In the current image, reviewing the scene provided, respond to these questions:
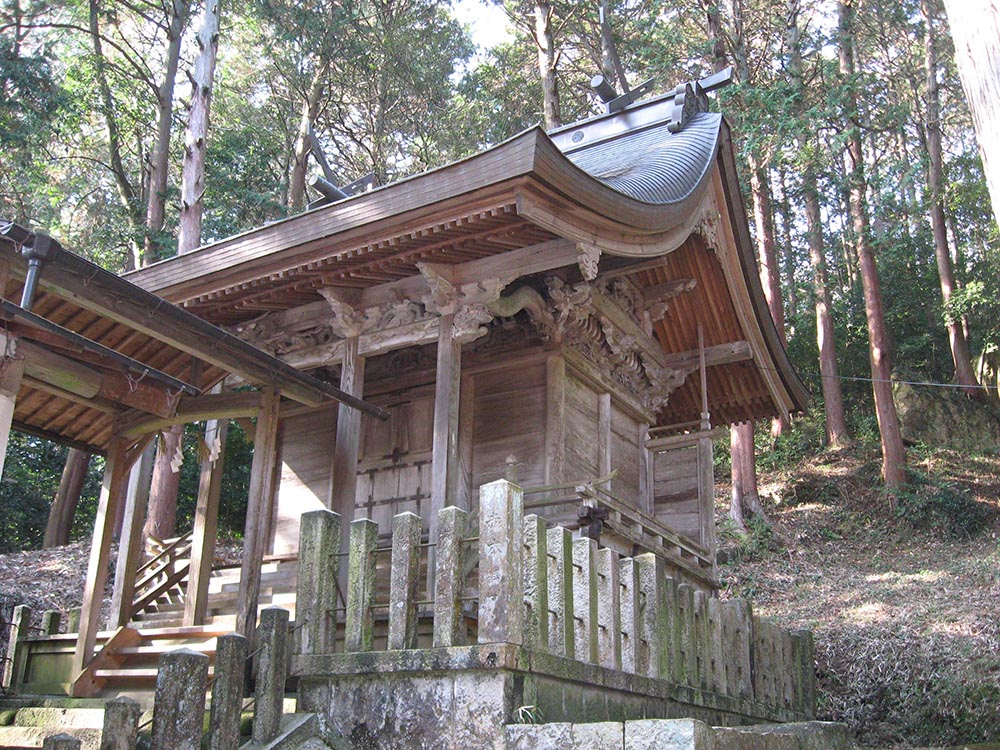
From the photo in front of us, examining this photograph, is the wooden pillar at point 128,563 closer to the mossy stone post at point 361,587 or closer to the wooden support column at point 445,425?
the wooden support column at point 445,425

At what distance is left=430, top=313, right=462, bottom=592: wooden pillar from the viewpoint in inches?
290

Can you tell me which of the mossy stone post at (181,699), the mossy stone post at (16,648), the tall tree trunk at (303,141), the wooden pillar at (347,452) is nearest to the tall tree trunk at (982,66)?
the mossy stone post at (181,699)

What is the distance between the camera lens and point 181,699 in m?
4.43

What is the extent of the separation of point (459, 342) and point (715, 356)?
4371mm

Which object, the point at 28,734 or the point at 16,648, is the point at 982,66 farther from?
the point at 16,648

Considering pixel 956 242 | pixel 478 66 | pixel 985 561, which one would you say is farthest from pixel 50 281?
pixel 956 242

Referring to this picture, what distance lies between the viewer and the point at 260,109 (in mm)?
25656

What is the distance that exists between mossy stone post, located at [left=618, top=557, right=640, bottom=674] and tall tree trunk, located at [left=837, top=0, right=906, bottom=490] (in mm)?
15901

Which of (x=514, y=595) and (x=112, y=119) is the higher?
(x=112, y=119)

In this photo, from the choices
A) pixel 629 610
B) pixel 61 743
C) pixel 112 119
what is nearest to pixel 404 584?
pixel 629 610

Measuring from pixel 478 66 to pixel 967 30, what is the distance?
73.6ft

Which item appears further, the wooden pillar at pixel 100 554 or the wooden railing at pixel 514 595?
the wooden pillar at pixel 100 554

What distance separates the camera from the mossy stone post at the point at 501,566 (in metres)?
4.91

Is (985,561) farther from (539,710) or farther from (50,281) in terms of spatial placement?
(50,281)
